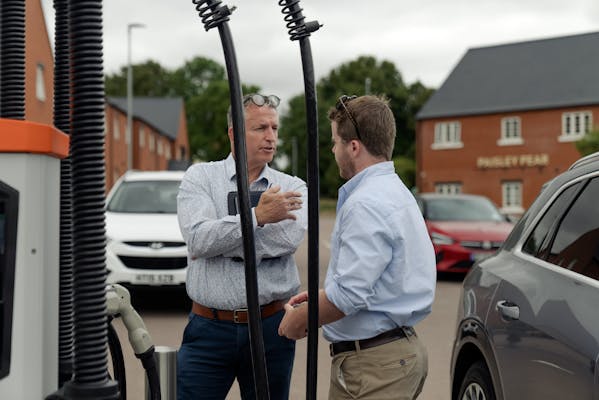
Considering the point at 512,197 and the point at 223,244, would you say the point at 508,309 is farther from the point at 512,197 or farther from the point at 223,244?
the point at 512,197

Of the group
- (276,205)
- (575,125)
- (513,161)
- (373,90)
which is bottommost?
(276,205)

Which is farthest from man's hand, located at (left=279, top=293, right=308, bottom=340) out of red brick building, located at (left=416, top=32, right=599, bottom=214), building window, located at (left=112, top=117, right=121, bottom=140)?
red brick building, located at (left=416, top=32, right=599, bottom=214)

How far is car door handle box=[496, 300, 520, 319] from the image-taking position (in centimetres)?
372

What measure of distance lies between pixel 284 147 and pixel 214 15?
85970 millimetres

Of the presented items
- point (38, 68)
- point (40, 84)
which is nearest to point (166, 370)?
point (40, 84)

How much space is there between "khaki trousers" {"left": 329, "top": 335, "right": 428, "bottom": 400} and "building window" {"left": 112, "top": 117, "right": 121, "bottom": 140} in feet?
142

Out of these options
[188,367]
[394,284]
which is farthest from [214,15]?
[188,367]

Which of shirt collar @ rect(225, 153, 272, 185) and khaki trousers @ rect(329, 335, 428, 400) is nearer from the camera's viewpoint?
khaki trousers @ rect(329, 335, 428, 400)

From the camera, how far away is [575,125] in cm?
4972

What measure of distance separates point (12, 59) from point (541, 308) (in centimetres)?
216

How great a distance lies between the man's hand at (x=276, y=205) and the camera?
2980 millimetres

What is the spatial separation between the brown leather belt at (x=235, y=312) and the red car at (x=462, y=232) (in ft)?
33.8

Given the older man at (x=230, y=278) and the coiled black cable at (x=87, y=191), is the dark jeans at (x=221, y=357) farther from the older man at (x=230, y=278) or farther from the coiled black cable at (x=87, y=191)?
the coiled black cable at (x=87, y=191)

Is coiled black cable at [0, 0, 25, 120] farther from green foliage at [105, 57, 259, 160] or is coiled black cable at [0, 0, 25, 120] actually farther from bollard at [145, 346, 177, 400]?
green foliage at [105, 57, 259, 160]
